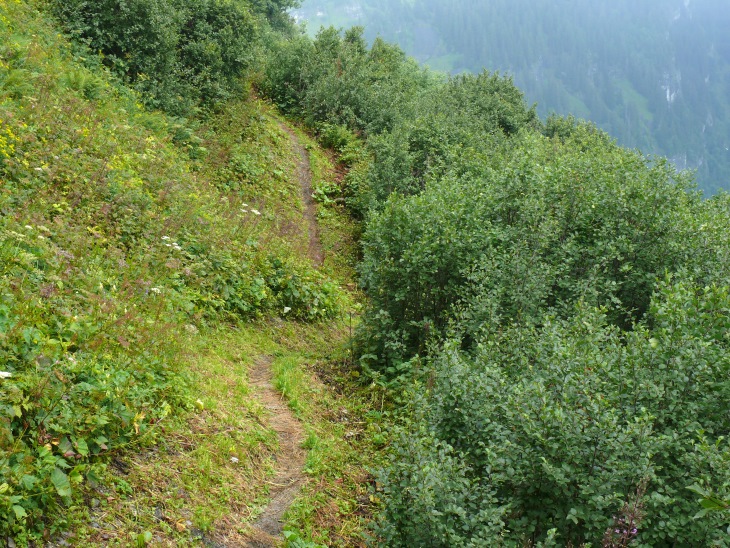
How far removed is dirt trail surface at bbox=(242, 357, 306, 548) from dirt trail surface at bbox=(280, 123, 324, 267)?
7.32 meters

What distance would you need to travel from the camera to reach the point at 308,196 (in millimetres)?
19734

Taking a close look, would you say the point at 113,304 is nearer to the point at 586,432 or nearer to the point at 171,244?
the point at 171,244

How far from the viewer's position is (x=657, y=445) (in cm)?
465

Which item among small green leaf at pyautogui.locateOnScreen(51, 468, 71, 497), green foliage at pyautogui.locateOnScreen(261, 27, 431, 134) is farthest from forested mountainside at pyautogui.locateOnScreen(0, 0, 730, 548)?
green foliage at pyautogui.locateOnScreen(261, 27, 431, 134)

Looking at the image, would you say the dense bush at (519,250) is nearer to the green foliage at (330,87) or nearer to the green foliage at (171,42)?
the green foliage at (171,42)

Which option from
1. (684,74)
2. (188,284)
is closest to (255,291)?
(188,284)

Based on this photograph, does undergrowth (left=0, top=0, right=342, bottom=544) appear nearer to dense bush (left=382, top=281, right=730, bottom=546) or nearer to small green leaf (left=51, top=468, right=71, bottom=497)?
small green leaf (left=51, top=468, right=71, bottom=497)

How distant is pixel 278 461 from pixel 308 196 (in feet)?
46.0

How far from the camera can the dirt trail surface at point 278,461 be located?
213 inches

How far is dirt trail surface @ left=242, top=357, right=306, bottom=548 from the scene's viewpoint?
17.7 ft

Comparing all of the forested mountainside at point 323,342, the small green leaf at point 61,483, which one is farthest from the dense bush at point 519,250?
the small green leaf at point 61,483

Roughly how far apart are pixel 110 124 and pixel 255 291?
460 cm

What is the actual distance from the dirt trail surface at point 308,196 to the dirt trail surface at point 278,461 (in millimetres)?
7322

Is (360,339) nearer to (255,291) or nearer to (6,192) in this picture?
(255,291)
